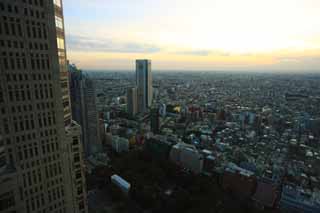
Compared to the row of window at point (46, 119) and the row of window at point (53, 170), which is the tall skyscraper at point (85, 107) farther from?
the row of window at point (53, 170)

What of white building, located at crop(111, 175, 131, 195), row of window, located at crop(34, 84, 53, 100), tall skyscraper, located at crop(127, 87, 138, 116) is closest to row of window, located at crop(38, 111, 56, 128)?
row of window, located at crop(34, 84, 53, 100)

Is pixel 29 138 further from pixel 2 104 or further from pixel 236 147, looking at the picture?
pixel 236 147

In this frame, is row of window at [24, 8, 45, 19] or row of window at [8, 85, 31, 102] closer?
row of window at [24, 8, 45, 19]

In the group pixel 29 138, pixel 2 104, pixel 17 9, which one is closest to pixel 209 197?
pixel 29 138

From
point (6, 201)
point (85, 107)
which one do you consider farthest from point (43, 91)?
point (85, 107)

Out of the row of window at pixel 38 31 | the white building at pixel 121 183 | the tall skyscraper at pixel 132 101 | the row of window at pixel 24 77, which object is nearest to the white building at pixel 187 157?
the white building at pixel 121 183

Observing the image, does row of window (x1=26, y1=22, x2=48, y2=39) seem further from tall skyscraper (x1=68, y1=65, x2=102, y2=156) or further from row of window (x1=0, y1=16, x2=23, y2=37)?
tall skyscraper (x1=68, y1=65, x2=102, y2=156)

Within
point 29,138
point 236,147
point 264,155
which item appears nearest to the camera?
point 29,138
